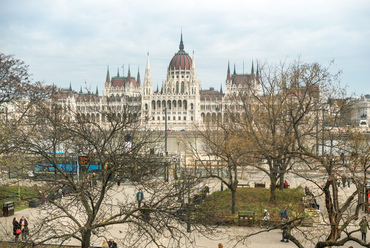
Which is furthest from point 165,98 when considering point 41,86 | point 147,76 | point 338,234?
point 338,234

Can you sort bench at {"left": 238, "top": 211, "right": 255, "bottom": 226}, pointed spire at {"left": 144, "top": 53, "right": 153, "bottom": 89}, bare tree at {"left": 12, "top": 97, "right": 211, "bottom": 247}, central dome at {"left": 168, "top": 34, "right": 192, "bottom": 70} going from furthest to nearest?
central dome at {"left": 168, "top": 34, "right": 192, "bottom": 70} < pointed spire at {"left": 144, "top": 53, "right": 153, "bottom": 89} < bench at {"left": 238, "top": 211, "right": 255, "bottom": 226} < bare tree at {"left": 12, "top": 97, "right": 211, "bottom": 247}

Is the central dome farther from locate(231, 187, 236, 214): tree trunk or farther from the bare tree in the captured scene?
the bare tree

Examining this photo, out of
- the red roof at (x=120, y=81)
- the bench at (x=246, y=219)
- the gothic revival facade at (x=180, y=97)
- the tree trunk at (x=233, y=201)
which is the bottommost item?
the bench at (x=246, y=219)

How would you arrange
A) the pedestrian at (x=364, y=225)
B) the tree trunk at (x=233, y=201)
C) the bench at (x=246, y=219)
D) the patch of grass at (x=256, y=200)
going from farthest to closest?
the patch of grass at (x=256, y=200)
the tree trunk at (x=233, y=201)
the bench at (x=246, y=219)
the pedestrian at (x=364, y=225)

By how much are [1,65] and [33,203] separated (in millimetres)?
8394

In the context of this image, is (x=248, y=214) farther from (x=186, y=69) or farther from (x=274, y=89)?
(x=186, y=69)

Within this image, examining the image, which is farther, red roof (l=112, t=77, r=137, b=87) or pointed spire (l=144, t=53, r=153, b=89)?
red roof (l=112, t=77, r=137, b=87)

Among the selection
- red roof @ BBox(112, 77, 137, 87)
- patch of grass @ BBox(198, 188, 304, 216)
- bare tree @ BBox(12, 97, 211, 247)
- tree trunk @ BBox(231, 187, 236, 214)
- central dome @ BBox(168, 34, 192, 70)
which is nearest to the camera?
bare tree @ BBox(12, 97, 211, 247)

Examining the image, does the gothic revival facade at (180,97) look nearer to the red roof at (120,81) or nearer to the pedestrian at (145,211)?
the red roof at (120,81)

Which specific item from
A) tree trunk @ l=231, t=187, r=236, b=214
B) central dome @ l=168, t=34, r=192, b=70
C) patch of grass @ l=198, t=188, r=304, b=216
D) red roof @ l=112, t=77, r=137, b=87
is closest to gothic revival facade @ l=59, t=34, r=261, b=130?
central dome @ l=168, t=34, r=192, b=70

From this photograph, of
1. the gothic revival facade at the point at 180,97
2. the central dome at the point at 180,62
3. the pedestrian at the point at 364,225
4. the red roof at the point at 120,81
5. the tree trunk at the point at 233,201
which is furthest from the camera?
the red roof at the point at 120,81

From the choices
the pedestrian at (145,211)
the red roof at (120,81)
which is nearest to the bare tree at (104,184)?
the pedestrian at (145,211)

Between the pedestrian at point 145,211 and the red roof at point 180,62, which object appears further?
the red roof at point 180,62

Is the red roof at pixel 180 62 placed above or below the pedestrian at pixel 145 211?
above
